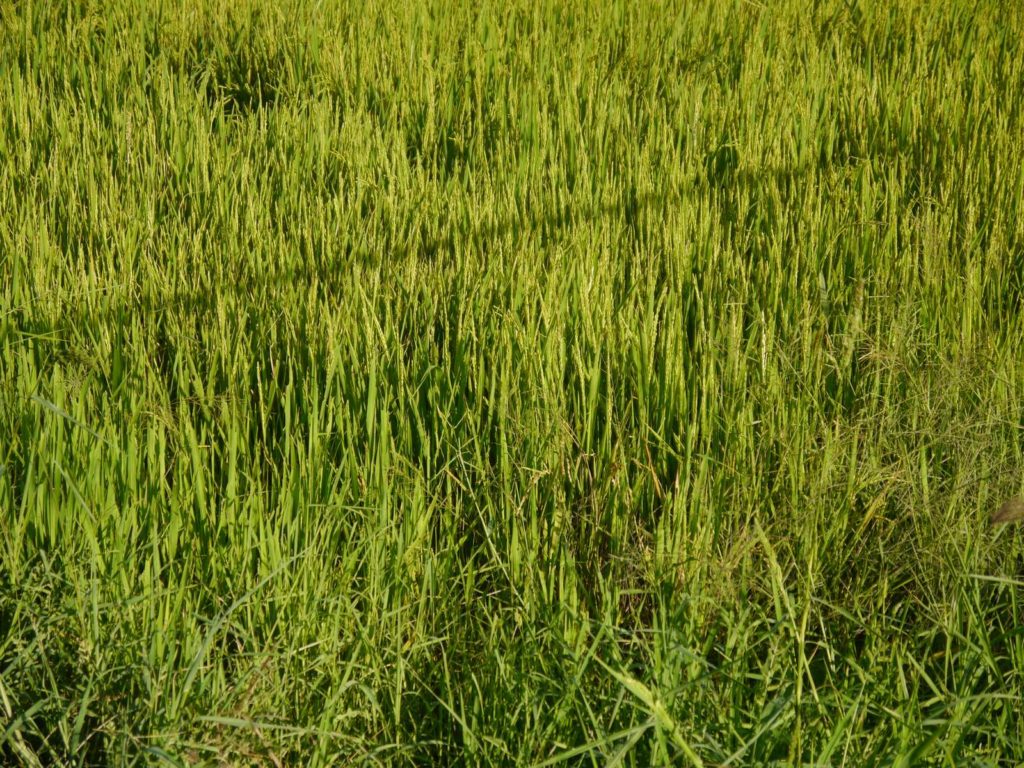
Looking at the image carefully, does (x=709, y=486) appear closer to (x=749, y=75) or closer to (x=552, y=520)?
(x=552, y=520)

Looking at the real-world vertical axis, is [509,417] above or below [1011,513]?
below

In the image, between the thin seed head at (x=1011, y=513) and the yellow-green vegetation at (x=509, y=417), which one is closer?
the thin seed head at (x=1011, y=513)

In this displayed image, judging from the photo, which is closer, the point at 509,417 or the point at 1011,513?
the point at 1011,513

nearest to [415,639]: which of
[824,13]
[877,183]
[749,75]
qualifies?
[877,183]

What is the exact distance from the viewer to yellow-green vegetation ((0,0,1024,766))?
1.26 metres

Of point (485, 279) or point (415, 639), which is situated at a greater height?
point (485, 279)

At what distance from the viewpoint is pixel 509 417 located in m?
1.68

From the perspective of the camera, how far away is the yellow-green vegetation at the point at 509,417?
126 centimetres

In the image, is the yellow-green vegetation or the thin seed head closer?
the thin seed head

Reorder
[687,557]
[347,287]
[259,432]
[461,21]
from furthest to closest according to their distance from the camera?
1. [461,21]
2. [347,287]
3. [259,432]
4. [687,557]

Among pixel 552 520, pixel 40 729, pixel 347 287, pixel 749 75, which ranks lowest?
pixel 40 729

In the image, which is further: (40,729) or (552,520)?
(552,520)

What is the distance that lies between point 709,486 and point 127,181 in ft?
5.29

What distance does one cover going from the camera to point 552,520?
1578 mm
